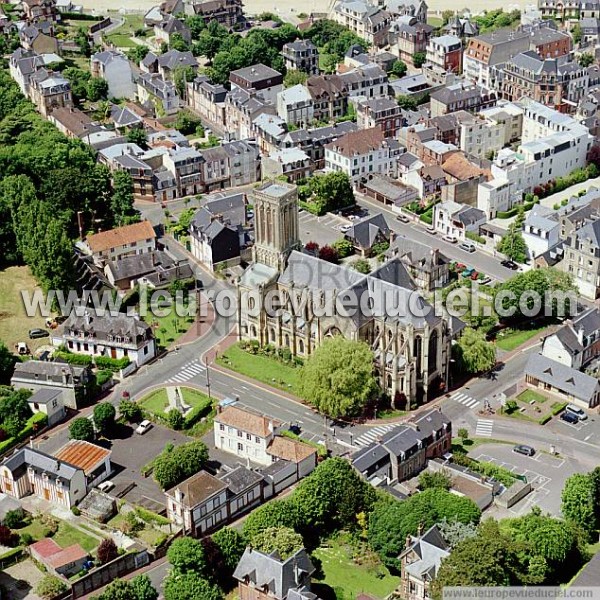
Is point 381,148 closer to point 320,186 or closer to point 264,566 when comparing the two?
point 320,186

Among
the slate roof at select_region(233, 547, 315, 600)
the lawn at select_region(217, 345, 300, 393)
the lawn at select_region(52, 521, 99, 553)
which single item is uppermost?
the slate roof at select_region(233, 547, 315, 600)

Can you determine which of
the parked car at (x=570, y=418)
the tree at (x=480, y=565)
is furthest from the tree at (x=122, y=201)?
the tree at (x=480, y=565)

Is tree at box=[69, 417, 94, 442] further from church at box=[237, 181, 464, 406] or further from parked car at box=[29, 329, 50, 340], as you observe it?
church at box=[237, 181, 464, 406]

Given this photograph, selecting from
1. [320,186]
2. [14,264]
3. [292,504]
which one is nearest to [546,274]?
[320,186]

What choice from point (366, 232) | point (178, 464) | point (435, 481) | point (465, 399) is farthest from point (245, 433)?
point (366, 232)

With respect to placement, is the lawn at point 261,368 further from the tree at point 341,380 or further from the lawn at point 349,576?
the lawn at point 349,576

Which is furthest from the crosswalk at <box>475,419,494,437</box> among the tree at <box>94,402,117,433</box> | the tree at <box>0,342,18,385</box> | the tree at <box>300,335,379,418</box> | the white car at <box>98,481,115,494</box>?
the tree at <box>0,342,18,385</box>
